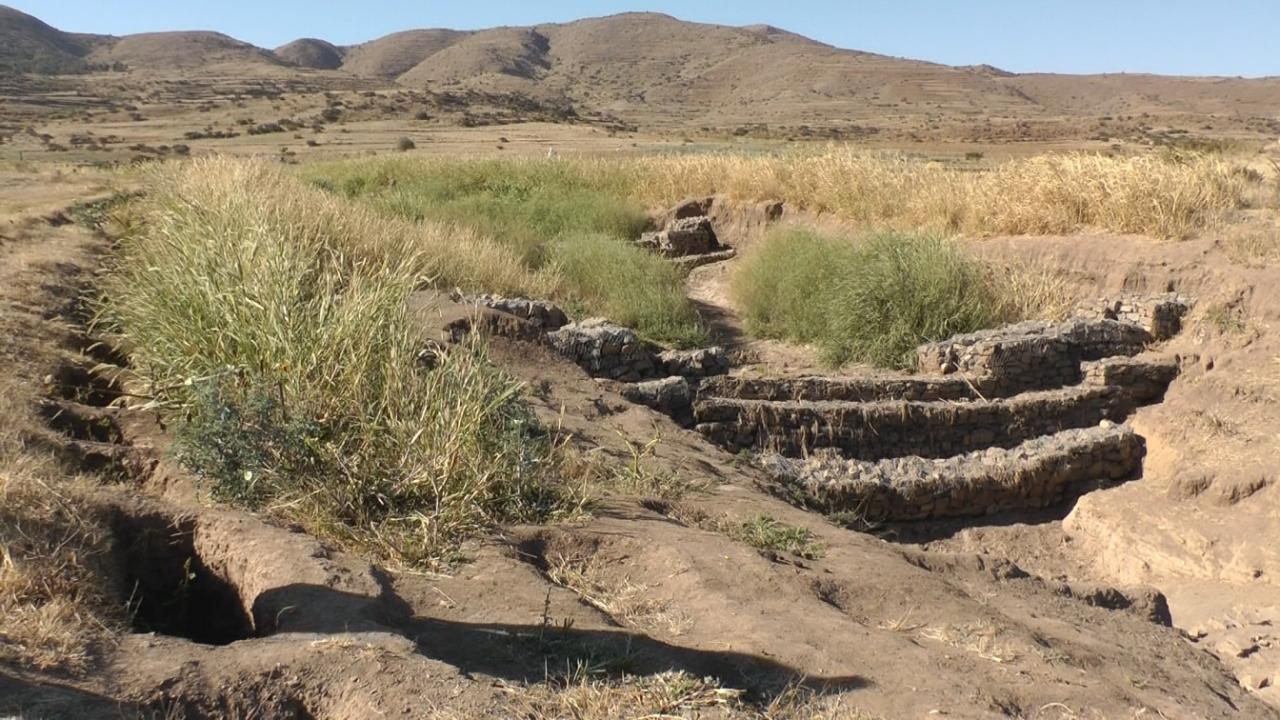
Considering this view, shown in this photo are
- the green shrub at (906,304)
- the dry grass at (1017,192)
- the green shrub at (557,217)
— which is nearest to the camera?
the green shrub at (906,304)

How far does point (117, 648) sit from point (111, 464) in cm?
202

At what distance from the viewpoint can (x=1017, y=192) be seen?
41.6 ft

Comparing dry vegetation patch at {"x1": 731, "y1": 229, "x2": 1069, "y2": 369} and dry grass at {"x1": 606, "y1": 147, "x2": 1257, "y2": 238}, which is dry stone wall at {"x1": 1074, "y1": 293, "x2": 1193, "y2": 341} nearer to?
dry vegetation patch at {"x1": 731, "y1": 229, "x2": 1069, "y2": 369}

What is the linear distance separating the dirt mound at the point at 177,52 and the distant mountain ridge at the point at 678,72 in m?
0.17

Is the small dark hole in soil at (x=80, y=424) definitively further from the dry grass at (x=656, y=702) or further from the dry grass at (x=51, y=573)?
the dry grass at (x=656, y=702)

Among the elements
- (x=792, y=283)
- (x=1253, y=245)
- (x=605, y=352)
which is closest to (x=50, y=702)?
(x=605, y=352)

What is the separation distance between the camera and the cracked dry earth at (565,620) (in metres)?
3.23

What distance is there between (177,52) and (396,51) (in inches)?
938

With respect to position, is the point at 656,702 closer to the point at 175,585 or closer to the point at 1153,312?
the point at 175,585

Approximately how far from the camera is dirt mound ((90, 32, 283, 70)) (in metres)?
88.2

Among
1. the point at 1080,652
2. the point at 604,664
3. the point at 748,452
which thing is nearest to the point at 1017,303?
the point at 748,452

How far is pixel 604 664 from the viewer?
3.62m

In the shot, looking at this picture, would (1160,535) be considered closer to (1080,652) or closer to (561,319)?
(1080,652)

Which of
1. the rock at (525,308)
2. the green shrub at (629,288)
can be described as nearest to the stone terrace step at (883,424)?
the rock at (525,308)
